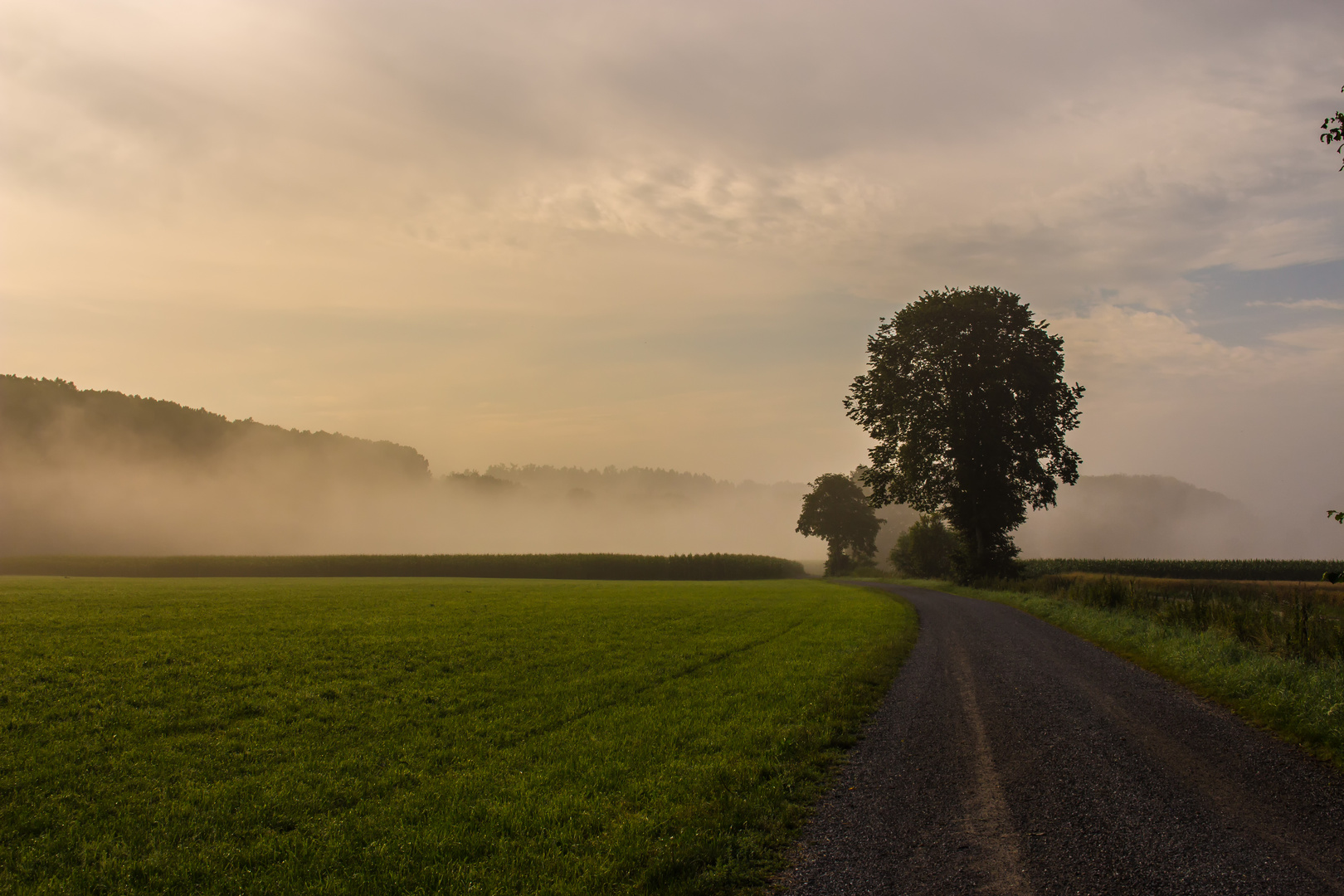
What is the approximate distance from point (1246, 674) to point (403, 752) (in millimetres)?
15464

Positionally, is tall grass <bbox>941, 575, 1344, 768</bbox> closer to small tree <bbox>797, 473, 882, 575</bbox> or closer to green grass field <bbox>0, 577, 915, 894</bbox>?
green grass field <bbox>0, 577, 915, 894</bbox>

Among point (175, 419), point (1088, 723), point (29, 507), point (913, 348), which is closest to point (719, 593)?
point (913, 348)

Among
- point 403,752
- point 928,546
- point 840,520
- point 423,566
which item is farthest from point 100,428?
point 403,752

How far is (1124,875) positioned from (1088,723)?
5894 millimetres

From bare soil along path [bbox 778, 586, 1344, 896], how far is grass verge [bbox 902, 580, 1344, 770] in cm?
51

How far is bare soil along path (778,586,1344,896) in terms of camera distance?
6328mm

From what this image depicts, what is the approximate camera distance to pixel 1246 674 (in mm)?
13852

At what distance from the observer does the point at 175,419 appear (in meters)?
145

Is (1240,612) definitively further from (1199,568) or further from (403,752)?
(1199,568)

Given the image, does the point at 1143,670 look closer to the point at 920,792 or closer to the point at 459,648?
the point at 920,792

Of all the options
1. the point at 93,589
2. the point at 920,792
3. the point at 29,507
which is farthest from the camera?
the point at 29,507

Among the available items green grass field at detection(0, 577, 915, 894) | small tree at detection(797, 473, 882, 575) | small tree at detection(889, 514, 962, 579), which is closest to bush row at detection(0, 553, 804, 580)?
small tree at detection(797, 473, 882, 575)

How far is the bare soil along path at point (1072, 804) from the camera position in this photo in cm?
633

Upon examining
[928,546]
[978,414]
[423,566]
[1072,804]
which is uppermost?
[978,414]
